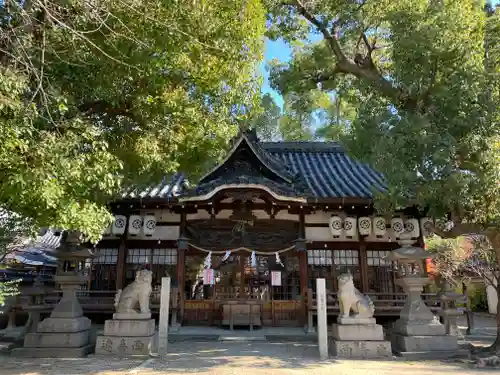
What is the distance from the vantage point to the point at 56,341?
27.1ft

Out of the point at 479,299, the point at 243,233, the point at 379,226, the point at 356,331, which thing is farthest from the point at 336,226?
the point at 479,299

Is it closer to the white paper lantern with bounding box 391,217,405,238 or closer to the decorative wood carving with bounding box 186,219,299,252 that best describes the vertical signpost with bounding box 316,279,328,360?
the decorative wood carving with bounding box 186,219,299,252

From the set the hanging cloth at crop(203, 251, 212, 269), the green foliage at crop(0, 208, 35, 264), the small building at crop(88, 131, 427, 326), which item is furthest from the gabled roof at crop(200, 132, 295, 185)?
the green foliage at crop(0, 208, 35, 264)

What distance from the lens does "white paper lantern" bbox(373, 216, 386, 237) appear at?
39.2ft

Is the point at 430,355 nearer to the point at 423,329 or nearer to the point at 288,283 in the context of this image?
the point at 423,329

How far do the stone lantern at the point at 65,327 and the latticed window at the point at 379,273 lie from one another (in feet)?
28.6

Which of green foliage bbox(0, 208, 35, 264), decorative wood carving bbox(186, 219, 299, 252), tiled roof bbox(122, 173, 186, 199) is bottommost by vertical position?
green foliage bbox(0, 208, 35, 264)

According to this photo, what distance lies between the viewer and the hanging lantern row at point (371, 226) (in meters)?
12.0

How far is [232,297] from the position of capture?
40.0ft

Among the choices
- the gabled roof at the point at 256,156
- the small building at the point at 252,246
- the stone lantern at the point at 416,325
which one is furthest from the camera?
the gabled roof at the point at 256,156

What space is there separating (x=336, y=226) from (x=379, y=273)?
227cm

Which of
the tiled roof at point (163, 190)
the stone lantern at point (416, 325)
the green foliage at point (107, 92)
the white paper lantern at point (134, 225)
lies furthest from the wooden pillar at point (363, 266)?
the white paper lantern at point (134, 225)

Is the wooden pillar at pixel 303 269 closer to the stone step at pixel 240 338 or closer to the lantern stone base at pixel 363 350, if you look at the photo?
the stone step at pixel 240 338

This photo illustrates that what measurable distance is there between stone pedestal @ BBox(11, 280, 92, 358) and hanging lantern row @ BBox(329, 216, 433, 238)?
780 cm
